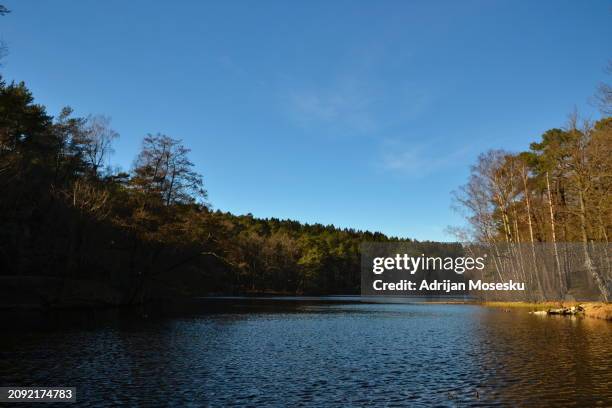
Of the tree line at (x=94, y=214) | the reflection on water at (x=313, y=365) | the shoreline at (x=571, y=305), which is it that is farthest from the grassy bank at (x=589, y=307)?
the tree line at (x=94, y=214)

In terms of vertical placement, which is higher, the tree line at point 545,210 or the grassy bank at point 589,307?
the tree line at point 545,210

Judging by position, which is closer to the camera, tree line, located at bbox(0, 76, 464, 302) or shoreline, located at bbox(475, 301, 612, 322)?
shoreline, located at bbox(475, 301, 612, 322)

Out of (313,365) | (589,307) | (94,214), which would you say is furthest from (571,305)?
(94,214)

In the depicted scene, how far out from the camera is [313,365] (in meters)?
19.3

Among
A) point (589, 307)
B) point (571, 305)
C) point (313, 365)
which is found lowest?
point (313, 365)

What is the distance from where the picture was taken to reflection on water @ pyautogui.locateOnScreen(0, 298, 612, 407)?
14.0 metres

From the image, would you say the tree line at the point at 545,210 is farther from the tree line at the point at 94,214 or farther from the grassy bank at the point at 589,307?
the tree line at the point at 94,214

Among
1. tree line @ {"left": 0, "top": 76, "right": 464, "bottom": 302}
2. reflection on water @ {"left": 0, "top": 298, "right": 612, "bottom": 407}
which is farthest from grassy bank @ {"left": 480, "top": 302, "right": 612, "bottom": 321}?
tree line @ {"left": 0, "top": 76, "right": 464, "bottom": 302}

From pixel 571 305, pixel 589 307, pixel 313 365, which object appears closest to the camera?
pixel 313 365

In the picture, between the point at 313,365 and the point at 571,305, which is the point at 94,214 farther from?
the point at 571,305

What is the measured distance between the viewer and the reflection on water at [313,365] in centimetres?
1401

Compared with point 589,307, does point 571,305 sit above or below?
above

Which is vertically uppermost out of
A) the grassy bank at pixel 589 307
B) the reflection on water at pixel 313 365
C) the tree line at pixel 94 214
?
the tree line at pixel 94 214

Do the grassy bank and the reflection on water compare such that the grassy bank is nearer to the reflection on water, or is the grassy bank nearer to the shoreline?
the shoreline
